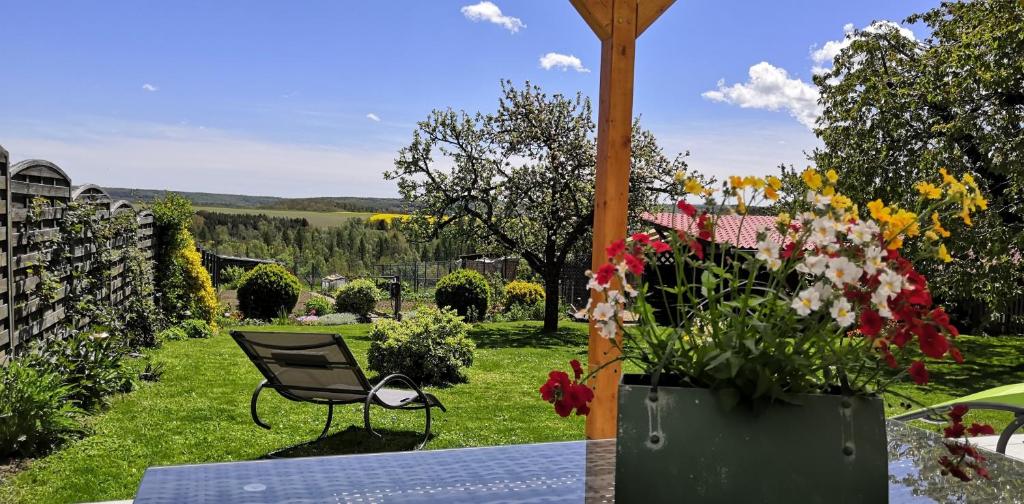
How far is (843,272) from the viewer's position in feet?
3.14

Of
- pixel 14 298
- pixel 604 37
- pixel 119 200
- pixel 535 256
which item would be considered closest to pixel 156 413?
pixel 14 298

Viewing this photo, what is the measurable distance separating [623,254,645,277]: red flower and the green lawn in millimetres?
3105

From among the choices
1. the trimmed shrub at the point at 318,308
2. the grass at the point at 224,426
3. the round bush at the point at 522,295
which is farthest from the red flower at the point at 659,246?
the round bush at the point at 522,295

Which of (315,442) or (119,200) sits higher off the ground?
(119,200)

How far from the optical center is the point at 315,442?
4.44 m

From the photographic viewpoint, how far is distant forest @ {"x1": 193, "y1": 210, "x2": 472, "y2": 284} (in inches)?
671

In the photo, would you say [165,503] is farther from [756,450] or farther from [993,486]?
[993,486]

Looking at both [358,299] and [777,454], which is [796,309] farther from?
[358,299]

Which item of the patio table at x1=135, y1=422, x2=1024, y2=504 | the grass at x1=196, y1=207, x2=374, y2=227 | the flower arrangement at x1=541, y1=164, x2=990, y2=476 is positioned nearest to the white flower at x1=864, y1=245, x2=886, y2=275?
the flower arrangement at x1=541, y1=164, x2=990, y2=476

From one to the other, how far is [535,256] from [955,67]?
5588 millimetres

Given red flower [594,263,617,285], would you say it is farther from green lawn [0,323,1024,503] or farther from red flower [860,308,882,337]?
green lawn [0,323,1024,503]

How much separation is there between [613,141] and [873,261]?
79.7 inches

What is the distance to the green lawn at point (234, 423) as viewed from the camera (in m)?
3.62

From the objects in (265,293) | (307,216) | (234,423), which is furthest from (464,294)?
(307,216)
